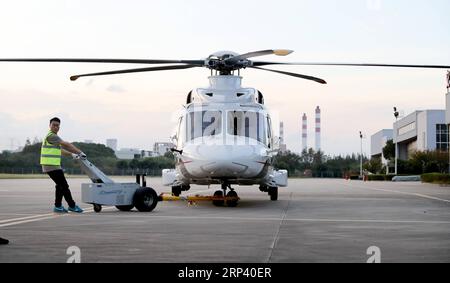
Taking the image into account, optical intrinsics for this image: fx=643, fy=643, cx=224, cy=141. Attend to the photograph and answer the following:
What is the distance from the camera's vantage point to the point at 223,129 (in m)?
16.8

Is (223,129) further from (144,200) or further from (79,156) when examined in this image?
(79,156)

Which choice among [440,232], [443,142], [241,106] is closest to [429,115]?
[443,142]

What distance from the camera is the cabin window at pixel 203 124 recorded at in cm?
1683

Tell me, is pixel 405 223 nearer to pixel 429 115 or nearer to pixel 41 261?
pixel 41 261

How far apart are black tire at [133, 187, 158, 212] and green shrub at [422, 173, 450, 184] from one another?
3614cm

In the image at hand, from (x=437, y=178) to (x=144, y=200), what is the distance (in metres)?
40.0

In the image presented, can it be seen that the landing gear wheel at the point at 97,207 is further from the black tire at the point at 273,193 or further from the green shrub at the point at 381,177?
the green shrub at the point at 381,177

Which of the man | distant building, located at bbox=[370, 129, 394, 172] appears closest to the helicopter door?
the man

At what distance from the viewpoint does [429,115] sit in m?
101

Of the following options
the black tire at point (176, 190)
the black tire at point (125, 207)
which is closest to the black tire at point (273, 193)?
the black tire at point (176, 190)

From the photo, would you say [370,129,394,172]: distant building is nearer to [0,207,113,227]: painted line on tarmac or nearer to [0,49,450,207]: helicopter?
[0,49,450,207]: helicopter

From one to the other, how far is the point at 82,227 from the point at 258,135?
7795 mm

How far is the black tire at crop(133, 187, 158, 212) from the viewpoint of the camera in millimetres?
14523

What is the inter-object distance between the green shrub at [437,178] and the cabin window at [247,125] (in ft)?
107
